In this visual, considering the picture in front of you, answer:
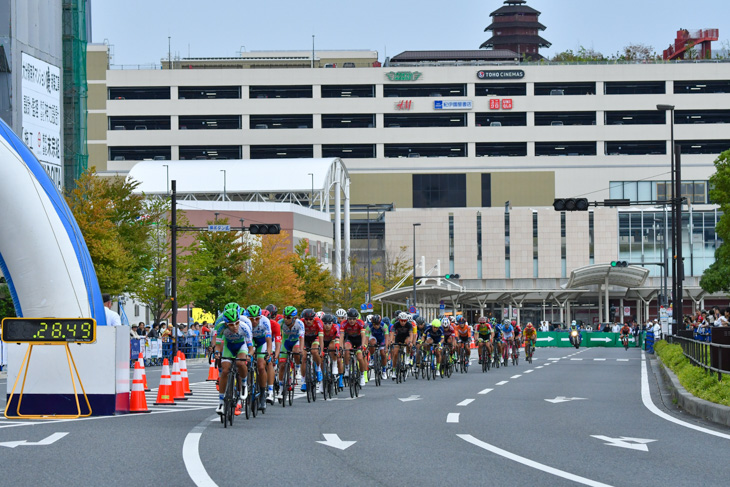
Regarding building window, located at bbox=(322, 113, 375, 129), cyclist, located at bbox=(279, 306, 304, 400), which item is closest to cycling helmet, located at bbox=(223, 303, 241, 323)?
cyclist, located at bbox=(279, 306, 304, 400)

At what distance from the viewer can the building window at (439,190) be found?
11200 cm

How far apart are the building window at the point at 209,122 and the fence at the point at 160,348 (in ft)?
211

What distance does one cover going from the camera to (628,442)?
14031mm

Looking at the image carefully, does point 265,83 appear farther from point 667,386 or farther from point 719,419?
point 719,419

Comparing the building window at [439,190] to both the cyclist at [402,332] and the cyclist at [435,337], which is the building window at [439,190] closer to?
the cyclist at [435,337]

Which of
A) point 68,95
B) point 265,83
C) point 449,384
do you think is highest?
point 265,83

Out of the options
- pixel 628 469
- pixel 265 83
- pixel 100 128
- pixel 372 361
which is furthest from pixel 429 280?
pixel 628 469

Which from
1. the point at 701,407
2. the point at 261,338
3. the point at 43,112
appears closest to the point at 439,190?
the point at 43,112

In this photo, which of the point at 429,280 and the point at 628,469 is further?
the point at 429,280

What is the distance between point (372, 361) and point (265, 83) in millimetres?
87451

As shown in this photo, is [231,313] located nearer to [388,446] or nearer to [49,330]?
[49,330]

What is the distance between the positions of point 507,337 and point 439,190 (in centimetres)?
7135

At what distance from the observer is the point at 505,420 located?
17328 millimetres

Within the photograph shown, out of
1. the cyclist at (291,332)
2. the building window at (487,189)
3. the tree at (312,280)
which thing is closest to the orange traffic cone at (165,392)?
the cyclist at (291,332)
